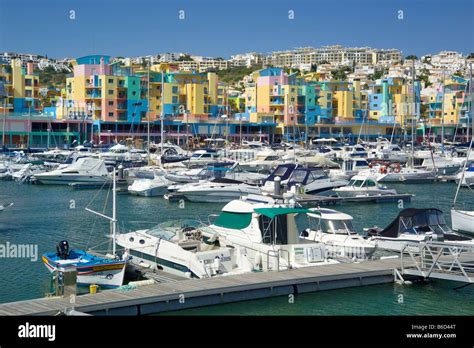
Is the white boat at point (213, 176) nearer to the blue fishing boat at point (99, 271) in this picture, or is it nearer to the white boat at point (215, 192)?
the white boat at point (215, 192)

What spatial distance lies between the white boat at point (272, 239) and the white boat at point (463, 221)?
966cm

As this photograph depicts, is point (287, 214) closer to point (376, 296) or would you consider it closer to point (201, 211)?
point (376, 296)

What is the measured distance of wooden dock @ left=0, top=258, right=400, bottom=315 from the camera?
14.8 meters

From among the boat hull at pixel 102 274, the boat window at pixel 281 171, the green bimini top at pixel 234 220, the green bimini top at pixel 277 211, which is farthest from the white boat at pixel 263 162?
the boat hull at pixel 102 274

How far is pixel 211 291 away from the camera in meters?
16.2

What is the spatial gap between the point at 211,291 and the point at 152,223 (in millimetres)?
14976

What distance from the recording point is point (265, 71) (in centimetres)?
10606

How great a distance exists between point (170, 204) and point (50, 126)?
4708 centimetres

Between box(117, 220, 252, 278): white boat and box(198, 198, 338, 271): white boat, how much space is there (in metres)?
0.44

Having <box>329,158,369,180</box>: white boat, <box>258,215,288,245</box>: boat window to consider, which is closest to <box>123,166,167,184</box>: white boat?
<box>329,158,369,180</box>: white boat

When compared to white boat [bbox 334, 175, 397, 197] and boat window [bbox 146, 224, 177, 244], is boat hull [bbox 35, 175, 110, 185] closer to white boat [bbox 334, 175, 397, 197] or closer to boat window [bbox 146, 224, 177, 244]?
white boat [bbox 334, 175, 397, 197]

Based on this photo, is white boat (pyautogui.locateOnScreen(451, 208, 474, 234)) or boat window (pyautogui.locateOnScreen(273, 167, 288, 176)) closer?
white boat (pyautogui.locateOnScreen(451, 208, 474, 234))

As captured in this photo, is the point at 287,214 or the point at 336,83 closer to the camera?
the point at 287,214
